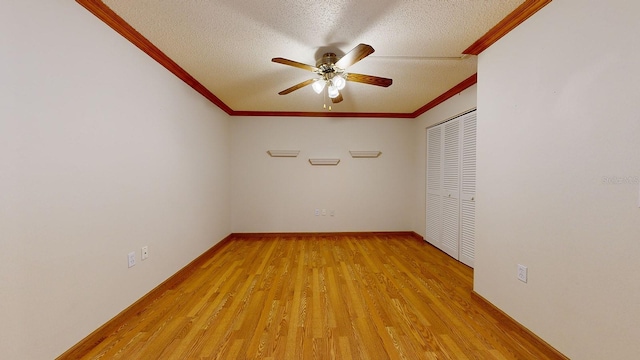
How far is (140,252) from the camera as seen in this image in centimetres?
196

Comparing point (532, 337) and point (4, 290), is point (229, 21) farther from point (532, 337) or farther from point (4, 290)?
point (532, 337)

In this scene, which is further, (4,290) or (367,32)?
(367,32)

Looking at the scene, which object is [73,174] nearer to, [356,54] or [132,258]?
[132,258]

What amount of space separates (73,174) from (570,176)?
295 centimetres

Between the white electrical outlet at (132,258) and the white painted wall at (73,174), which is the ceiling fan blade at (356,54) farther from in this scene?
the white electrical outlet at (132,258)

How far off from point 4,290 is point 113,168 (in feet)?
2.82

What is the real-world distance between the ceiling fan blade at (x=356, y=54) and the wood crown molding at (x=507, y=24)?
1026 millimetres

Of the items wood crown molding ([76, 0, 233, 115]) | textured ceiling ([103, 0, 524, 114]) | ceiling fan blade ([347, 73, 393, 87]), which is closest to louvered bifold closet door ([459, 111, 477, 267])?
textured ceiling ([103, 0, 524, 114])

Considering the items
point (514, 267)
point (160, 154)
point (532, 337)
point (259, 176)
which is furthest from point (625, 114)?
point (259, 176)

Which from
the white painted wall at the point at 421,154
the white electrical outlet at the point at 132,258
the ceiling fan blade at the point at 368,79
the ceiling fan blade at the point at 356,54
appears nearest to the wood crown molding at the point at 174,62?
the white painted wall at the point at 421,154

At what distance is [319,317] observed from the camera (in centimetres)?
184

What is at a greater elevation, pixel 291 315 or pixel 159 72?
pixel 159 72

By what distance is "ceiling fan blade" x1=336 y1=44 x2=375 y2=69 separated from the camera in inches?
63.6

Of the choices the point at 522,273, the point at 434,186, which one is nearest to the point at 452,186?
the point at 434,186
